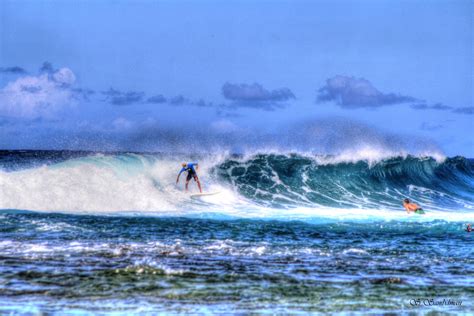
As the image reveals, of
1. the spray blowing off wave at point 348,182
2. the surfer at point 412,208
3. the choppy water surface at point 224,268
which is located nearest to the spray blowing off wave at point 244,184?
the spray blowing off wave at point 348,182

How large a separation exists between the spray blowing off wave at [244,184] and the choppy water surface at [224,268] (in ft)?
17.5

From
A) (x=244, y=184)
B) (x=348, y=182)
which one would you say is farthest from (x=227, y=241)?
(x=348, y=182)

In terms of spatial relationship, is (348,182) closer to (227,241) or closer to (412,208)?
(412,208)

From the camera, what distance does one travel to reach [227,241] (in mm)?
13195

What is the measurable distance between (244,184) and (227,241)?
14.3 meters

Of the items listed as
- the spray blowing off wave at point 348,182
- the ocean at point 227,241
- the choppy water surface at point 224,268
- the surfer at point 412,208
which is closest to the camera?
the choppy water surface at point 224,268

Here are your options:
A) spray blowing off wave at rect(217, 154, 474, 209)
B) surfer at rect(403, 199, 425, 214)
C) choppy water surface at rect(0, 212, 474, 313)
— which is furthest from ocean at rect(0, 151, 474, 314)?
surfer at rect(403, 199, 425, 214)

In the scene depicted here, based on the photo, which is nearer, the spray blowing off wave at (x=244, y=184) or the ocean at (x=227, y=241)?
the ocean at (x=227, y=241)

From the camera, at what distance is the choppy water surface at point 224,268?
7766mm

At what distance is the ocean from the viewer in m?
7.98

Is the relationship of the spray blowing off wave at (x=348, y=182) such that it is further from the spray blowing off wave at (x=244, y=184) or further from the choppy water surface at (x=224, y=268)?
the choppy water surface at (x=224, y=268)

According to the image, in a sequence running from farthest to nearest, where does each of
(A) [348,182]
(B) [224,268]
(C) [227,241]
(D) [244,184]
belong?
(A) [348,182] → (D) [244,184] → (C) [227,241] → (B) [224,268]

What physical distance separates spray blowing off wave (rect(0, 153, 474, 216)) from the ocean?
9 cm

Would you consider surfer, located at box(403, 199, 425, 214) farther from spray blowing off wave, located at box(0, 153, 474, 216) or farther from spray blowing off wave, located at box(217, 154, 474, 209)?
spray blowing off wave, located at box(217, 154, 474, 209)
